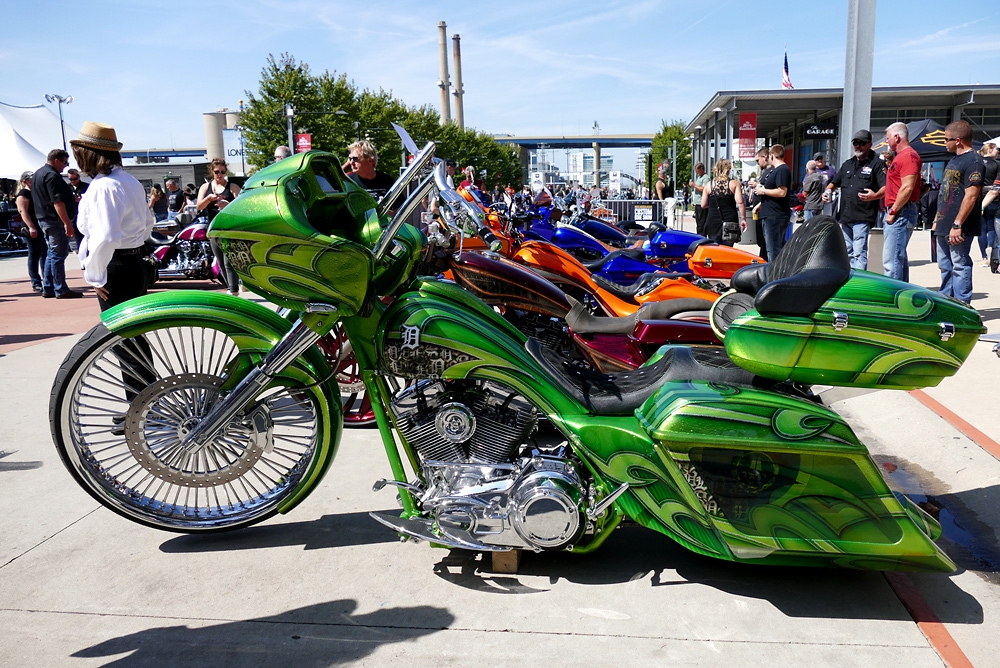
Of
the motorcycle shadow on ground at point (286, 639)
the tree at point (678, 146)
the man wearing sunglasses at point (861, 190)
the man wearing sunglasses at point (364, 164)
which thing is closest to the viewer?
the motorcycle shadow on ground at point (286, 639)

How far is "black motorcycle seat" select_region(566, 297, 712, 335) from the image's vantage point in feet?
14.6

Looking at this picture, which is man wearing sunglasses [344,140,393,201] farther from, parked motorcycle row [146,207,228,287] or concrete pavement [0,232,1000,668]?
parked motorcycle row [146,207,228,287]

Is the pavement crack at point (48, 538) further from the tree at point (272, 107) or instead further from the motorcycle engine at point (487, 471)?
the tree at point (272, 107)

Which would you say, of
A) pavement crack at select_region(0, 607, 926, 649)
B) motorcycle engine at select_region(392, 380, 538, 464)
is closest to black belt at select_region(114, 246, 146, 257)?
pavement crack at select_region(0, 607, 926, 649)

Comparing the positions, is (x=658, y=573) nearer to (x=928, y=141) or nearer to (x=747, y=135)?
(x=928, y=141)

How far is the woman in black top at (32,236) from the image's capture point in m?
11.1

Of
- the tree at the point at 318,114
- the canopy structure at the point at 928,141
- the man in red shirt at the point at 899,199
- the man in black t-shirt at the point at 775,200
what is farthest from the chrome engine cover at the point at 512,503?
the tree at the point at 318,114

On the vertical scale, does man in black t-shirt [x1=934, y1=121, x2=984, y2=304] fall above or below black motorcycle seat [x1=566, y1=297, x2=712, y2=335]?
above

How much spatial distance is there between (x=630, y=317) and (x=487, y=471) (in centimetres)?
197

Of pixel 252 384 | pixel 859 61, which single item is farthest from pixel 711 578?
pixel 859 61

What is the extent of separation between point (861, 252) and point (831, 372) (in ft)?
19.0

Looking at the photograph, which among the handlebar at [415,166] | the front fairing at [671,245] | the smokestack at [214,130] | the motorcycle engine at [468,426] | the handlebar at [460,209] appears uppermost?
the smokestack at [214,130]

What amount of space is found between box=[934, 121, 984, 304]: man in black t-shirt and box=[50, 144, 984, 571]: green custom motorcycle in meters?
5.01

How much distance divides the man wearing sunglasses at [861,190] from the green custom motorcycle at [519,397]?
5.03m
